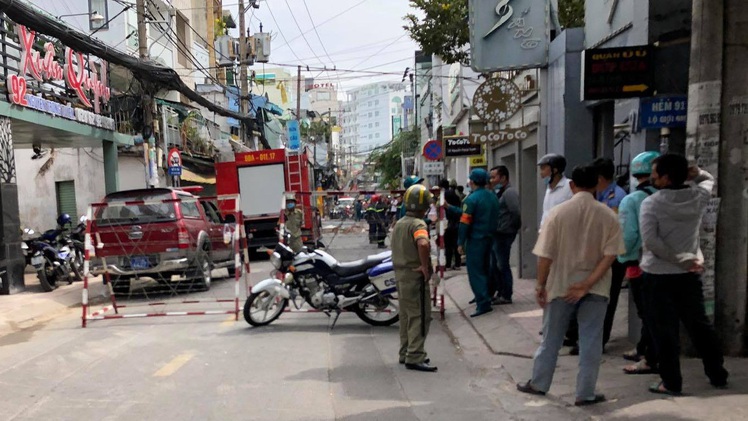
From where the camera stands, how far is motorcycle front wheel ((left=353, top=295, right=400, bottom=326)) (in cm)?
766

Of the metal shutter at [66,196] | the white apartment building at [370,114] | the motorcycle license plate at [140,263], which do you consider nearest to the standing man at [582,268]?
the motorcycle license plate at [140,263]

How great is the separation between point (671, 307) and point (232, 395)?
352 centimetres

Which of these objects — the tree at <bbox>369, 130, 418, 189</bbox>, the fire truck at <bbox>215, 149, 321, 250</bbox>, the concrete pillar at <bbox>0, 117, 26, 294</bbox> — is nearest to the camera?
the concrete pillar at <bbox>0, 117, 26, 294</bbox>

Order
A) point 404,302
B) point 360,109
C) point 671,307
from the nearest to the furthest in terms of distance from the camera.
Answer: point 671,307
point 404,302
point 360,109

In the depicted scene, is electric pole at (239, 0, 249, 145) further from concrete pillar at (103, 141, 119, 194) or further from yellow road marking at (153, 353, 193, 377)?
yellow road marking at (153, 353, 193, 377)

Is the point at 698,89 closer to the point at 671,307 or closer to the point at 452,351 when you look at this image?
the point at 671,307

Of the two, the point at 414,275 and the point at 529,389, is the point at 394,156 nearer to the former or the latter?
the point at 414,275

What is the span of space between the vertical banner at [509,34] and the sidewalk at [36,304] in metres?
8.14

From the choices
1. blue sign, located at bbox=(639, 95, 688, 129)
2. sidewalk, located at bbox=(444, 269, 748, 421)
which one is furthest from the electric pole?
blue sign, located at bbox=(639, 95, 688, 129)

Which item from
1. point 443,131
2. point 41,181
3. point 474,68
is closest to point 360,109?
point 443,131

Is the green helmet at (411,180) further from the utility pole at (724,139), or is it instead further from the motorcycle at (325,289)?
the utility pole at (724,139)

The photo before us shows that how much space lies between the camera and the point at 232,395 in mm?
5086

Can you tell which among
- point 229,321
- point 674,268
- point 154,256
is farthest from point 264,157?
point 674,268

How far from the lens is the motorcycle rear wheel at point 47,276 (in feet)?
36.8
